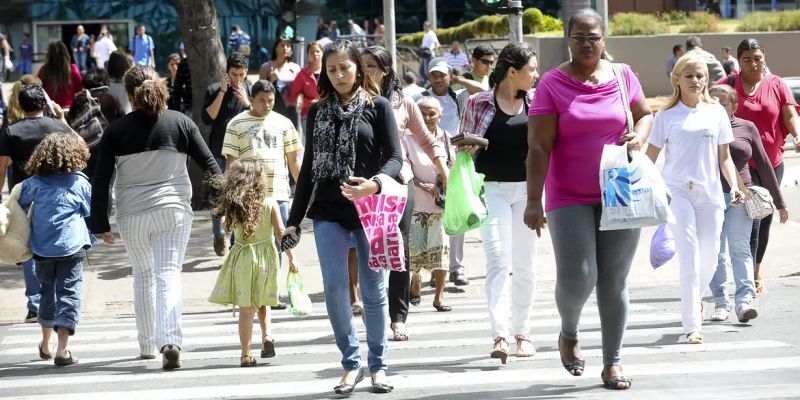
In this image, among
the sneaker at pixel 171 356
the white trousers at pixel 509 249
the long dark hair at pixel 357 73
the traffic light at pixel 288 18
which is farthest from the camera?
the traffic light at pixel 288 18

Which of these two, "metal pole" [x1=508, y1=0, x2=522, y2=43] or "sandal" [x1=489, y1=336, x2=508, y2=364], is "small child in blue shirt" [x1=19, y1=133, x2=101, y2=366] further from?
"metal pole" [x1=508, y1=0, x2=522, y2=43]

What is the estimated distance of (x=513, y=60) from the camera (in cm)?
816

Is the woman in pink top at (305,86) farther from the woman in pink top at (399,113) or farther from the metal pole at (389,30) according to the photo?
the woman in pink top at (399,113)

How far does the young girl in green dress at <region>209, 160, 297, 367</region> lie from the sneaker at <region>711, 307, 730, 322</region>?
309 cm

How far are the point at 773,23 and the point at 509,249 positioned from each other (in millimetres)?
31240

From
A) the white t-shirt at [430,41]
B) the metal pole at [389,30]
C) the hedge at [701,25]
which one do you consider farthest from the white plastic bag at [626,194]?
the hedge at [701,25]

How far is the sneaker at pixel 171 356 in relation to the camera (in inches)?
328

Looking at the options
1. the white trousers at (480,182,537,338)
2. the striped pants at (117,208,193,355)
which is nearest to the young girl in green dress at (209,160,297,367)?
the striped pants at (117,208,193,355)

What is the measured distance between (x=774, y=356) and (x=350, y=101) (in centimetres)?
298

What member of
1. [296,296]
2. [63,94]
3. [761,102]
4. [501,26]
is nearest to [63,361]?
[296,296]

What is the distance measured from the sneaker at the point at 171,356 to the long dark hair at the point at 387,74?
206 centimetres

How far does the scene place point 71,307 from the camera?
8.74m

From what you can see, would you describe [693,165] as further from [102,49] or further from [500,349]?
[102,49]

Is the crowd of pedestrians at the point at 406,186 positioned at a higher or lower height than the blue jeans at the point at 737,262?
higher
